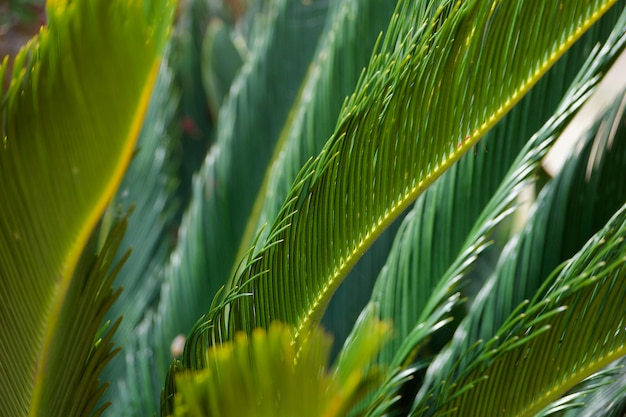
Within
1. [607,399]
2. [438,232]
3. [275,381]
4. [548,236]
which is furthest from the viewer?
[438,232]

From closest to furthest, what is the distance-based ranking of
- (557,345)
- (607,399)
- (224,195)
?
(557,345), (607,399), (224,195)

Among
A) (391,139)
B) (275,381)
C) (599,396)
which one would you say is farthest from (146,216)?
(275,381)

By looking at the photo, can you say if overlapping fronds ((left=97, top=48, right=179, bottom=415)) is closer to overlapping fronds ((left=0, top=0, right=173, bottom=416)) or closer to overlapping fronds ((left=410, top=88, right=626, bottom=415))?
overlapping fronds ((left=0, top=0, right=173, bottom=416))

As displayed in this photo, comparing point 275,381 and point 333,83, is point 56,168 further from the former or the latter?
point 333,83

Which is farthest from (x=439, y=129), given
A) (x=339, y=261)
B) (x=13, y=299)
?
(x=13, y=299)

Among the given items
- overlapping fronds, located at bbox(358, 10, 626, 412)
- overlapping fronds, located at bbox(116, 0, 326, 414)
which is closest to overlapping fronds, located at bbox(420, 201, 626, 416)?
overlapping fronds, located at bbox(358, 10, 626, 412)

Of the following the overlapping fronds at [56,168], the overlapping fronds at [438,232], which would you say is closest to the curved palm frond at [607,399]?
the overlapping fronds at [438,232]
